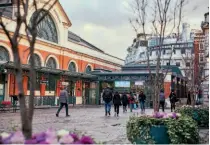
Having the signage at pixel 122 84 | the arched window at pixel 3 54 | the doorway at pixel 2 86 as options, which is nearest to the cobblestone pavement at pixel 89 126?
the doorway at pixel 2 86

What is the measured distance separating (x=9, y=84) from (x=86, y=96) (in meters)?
13.9

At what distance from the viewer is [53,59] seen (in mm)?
41406

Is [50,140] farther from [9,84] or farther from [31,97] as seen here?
[9,84]

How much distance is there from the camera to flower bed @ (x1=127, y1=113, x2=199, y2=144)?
7.48 m

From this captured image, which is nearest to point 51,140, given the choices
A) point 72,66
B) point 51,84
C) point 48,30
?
point 51,84

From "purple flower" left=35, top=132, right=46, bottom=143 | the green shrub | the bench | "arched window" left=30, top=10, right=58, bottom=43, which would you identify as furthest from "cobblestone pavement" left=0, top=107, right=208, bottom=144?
"arched window" left=30, top=10, right=58, bottom=43

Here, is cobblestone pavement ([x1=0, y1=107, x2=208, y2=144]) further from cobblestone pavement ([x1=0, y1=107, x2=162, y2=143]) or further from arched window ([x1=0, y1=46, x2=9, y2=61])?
arched window ([x1=0, y1=46, x2=9, y2=61])

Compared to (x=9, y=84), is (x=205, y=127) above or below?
below

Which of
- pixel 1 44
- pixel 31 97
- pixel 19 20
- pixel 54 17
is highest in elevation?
pixel 54 17

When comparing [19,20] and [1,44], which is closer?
[19,20]

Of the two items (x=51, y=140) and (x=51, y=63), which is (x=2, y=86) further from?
(x=51, y=140)

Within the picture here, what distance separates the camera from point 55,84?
39062mm

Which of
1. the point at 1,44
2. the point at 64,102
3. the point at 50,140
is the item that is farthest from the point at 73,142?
the point at 1,44

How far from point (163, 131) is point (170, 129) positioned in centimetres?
21
